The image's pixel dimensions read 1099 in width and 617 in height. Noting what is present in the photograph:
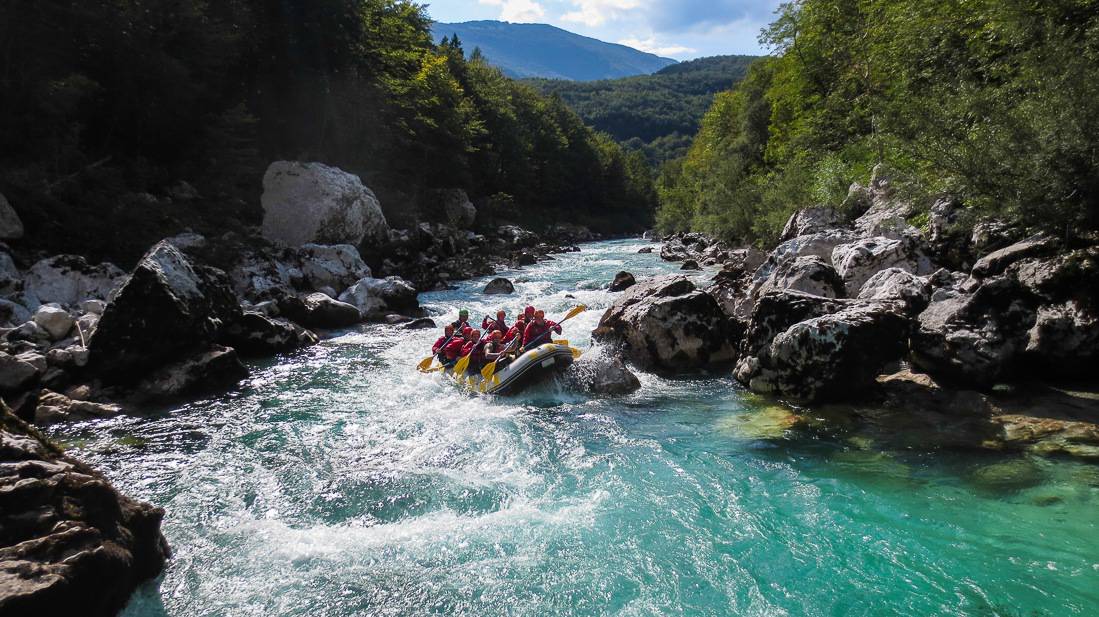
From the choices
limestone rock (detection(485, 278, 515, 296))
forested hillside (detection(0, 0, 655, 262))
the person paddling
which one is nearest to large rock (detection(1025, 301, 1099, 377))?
the person paddling

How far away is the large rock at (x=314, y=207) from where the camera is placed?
19.5 metres

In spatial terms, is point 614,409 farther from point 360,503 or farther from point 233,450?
point 233,450

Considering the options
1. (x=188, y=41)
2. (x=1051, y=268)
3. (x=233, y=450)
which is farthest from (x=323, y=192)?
(x=1051, y=268)

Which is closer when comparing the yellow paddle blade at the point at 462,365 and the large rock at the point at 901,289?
the large rock at the point at 901,289

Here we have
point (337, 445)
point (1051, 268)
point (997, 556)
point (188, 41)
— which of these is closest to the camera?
point (997, 556)

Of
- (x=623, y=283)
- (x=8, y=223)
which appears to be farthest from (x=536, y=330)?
(x=8, y=223)

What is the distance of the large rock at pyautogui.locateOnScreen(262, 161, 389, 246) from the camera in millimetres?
19484

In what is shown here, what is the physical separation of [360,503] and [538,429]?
269 cm

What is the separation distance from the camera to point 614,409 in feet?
27.8

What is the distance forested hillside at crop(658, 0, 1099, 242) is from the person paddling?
6.49 metres

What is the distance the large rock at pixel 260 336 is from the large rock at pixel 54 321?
2472 mm

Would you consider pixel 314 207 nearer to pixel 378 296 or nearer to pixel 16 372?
pixel 378 296

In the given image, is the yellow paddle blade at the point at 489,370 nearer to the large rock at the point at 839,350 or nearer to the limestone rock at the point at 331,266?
the large rock at the point at 839,350

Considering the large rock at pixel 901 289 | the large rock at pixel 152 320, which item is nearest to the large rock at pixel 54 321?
the large rock at pixel 152 320
